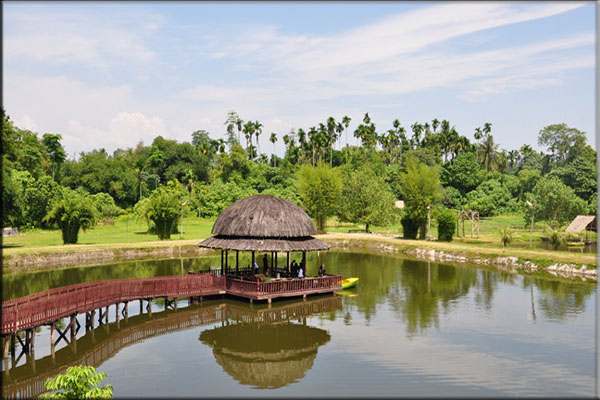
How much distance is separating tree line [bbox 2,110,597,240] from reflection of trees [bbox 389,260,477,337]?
1739 centimetres

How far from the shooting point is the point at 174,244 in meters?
61.4

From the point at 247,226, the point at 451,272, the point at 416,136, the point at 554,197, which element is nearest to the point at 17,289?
the point at 247,226

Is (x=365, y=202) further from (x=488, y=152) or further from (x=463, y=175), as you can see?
(x=488, y=152)

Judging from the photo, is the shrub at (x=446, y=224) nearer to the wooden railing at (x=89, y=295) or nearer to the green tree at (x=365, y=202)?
the green tree at (x=365, y=202)

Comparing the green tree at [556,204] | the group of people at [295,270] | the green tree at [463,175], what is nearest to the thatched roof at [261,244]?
the group of people at [295,270]

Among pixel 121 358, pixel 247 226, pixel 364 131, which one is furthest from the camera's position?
pixel 364 131

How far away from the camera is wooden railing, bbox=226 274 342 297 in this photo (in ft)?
116

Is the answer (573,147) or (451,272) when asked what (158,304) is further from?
(573,147)

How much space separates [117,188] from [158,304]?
66.8 metres

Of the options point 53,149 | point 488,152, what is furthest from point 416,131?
point 53,149

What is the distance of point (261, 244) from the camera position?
35.7 metres

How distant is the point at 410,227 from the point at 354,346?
156 ft

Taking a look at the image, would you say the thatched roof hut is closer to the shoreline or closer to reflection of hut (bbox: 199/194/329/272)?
reflection of hut (bbox: 199/194/329/272)

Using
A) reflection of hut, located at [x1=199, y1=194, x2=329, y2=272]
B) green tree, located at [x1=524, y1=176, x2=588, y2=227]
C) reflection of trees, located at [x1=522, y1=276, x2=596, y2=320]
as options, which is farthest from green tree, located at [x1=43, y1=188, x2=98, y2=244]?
green tree, located at [x1=524, y1=176, x2=588, y2=227]
